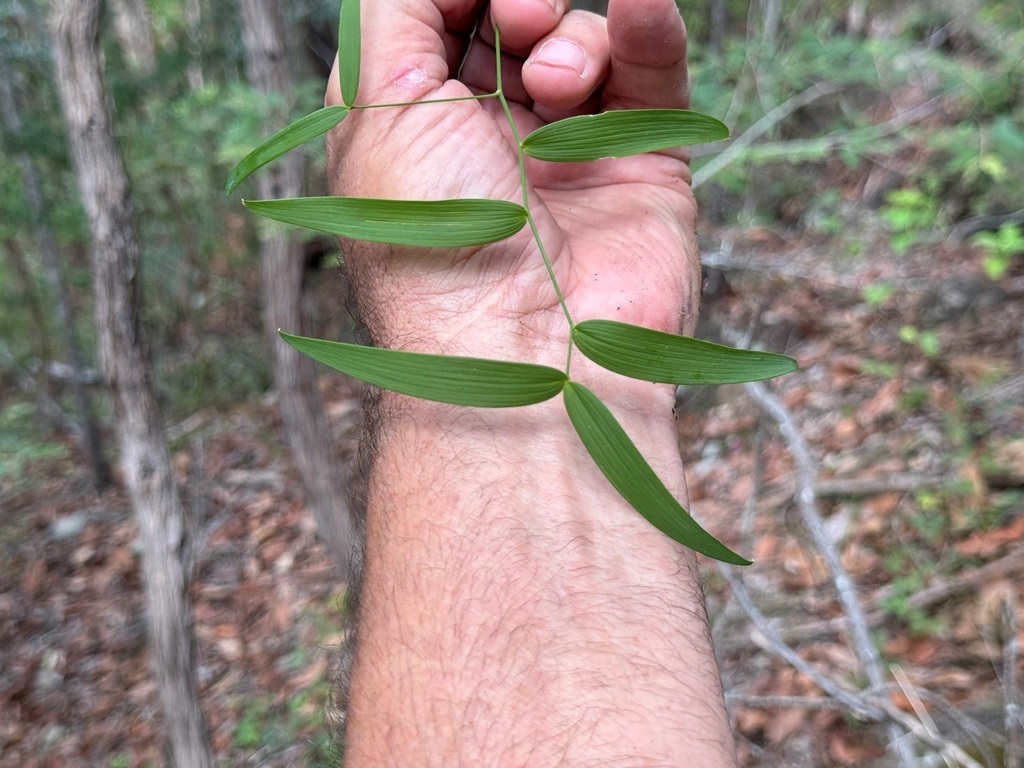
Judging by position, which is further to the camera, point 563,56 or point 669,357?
point 563,56

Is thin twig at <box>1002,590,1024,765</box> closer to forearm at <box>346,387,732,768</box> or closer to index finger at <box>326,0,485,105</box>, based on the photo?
forearm at <box>346,387,732,768</box>

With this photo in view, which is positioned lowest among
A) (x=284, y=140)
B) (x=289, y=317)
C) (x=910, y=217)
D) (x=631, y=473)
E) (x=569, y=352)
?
(x=289, y=317)

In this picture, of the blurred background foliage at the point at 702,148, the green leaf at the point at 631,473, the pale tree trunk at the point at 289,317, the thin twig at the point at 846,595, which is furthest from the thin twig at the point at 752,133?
the green leaf at the point at 631,473

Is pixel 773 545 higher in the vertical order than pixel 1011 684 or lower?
lower

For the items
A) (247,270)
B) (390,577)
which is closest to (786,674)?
(390,577)

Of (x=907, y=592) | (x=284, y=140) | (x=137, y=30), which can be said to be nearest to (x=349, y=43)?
(x=284, y=140)

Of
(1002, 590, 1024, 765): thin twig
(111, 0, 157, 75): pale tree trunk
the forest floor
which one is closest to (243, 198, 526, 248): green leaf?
the forest floor

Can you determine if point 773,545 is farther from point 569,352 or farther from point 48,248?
point 48,248
